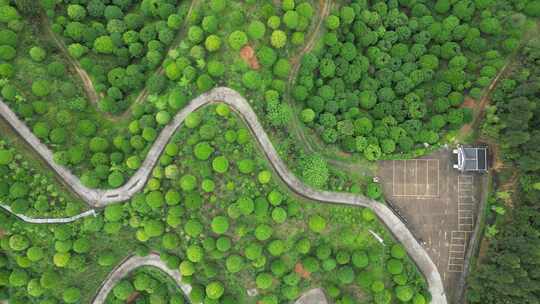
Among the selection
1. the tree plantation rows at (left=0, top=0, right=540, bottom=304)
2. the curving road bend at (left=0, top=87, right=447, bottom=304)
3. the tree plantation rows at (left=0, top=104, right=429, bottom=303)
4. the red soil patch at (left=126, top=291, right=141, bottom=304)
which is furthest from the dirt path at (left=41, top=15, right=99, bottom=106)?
the red soil patch at (left=126, top=291, right=141, bottom=304)

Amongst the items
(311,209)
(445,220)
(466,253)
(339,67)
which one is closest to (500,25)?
(339,67)

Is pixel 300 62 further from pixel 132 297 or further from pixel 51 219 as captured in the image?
pixel 132 297

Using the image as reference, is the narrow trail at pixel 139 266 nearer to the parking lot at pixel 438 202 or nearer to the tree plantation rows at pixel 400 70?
the parking lot at pixel 438 202

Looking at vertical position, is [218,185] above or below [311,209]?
above

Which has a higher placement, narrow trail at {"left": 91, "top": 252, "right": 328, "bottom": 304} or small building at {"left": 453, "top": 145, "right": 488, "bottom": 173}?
small building at {"left": 453, "top": 145, "right": 488, "bottom": 173}

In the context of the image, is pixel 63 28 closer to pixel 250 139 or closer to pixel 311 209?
pixel 250 139

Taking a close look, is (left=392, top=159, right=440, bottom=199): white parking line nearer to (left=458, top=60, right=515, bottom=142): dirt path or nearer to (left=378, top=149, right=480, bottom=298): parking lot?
(left=378, top=149, right=480, bottom=298): parking lot
